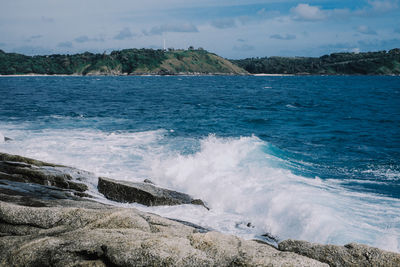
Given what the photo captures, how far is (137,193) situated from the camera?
34.3 ft

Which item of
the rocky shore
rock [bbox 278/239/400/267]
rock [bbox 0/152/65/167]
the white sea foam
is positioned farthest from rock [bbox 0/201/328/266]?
rock [bbox 0/152/65/167]

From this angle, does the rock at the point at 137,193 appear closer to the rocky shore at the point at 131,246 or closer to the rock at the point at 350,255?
the rocky shore at the point at 131,246

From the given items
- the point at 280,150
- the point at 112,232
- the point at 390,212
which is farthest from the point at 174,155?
the point at 112,232

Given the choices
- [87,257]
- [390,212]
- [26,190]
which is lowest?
[390,212]

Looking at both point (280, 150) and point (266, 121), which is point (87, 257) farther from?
point (266, 121)

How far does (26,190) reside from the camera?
8875 mm

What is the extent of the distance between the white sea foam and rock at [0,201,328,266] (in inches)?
176

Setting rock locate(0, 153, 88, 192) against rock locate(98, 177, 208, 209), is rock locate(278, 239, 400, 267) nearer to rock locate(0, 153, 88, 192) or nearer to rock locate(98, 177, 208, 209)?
rock locate(98, 177, 208, 209)

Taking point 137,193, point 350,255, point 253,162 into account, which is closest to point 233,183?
point 253,162

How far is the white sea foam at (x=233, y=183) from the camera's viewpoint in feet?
32.1

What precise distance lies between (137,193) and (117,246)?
615 centimetres

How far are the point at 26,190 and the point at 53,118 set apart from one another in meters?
22.6

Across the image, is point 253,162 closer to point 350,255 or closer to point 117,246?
point 350,255

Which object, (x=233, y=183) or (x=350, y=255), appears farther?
(x=233, y=183)
